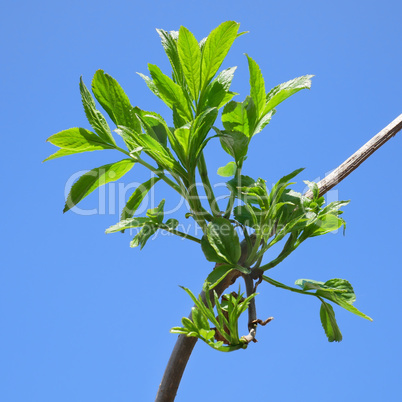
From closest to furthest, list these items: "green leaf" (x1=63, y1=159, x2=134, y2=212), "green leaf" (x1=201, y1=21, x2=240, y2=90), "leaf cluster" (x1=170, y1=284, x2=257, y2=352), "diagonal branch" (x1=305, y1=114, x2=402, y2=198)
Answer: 1. "leaf cluster" (x1=170, y1=284, x2=257, y2=352)
2. "green leaf" (x1=201, y1=21, x2=240, y2=90)
3. "green leaf" (x1=63, y1=159, x2=134, y2=212)
4. "diagonal branch" (x1=305, y1=114, x2=402, y2=198)

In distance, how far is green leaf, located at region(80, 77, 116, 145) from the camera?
1.08m

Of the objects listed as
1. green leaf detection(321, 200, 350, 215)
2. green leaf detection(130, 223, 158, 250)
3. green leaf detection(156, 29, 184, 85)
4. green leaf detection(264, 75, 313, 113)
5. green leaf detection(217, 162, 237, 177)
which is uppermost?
green leaf detection(156, 29, 184, 85)

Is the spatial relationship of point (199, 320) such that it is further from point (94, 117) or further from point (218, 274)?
point (94, 117)

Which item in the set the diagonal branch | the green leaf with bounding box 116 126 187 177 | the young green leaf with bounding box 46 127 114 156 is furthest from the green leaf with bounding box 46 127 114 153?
the diagonal branch

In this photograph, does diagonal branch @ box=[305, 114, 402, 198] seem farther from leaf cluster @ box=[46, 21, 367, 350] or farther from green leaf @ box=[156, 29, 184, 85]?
green leaf @ box=[156, 29, 184, 85]

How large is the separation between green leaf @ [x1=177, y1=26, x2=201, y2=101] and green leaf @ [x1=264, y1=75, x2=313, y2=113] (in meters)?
0.16

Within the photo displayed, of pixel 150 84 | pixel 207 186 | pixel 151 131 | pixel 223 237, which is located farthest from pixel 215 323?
pixel 150 84

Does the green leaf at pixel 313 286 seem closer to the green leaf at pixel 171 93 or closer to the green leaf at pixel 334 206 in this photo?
the green leaf at pixel 334 206

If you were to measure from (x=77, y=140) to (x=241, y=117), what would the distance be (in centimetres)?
35

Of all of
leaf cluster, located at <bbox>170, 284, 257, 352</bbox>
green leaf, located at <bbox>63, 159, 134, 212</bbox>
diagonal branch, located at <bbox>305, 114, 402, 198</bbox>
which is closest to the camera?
leaf cluster, located at <bbox>170, 284, 257, 352</bbox>

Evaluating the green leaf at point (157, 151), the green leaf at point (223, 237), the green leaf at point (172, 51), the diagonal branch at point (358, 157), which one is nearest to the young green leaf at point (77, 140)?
the green leaf at point (157, 151)

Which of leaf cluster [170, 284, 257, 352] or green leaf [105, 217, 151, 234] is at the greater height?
green leaf [105, 217, 151, 234]

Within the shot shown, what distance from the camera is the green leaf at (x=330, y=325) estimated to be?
1150 mm

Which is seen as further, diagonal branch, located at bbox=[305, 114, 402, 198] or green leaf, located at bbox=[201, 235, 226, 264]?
diagonal branch, located at bbox=[305, 114, 402, 198]
